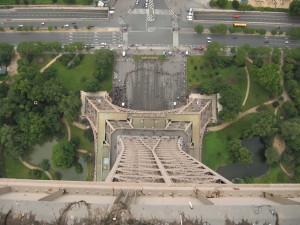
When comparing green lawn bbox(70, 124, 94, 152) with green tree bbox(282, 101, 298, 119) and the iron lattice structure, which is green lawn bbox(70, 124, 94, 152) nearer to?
the iron lattice structure

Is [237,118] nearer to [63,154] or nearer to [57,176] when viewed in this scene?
[63,154]

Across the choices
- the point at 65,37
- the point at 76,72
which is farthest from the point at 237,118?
the point at 65,37

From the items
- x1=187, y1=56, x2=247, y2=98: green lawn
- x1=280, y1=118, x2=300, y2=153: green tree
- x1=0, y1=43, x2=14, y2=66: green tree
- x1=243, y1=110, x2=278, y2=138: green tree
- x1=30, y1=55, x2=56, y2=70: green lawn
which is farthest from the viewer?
x1=30, y1=55, x2=56, y2=70: green lawn

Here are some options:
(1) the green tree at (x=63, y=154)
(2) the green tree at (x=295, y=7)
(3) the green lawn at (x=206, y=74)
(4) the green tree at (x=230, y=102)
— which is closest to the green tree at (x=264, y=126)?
(4) the green tree at (x=230, y=102)

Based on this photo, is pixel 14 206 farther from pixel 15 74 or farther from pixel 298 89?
pixel 298 89

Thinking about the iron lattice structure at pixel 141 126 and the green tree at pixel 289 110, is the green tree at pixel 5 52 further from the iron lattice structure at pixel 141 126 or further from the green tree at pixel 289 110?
the green tree at pixel 289 110

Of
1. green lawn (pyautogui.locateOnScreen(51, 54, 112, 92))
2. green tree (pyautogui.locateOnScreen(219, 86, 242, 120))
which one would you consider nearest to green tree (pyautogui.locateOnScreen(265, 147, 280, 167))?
green tree (pyautogui.locateOnScreen(219, 86, 242, 120))
